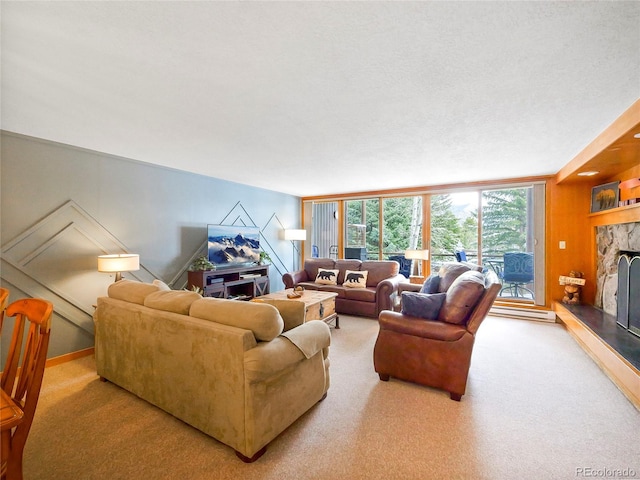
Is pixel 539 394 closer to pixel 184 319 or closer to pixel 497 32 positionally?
pixel 497 32

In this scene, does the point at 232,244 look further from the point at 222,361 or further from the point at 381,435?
the point at 381,435

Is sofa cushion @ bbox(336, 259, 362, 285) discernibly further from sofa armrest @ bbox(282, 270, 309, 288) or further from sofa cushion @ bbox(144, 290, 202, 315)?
sofa cushion @ bbox(144, 290, 202, 315)

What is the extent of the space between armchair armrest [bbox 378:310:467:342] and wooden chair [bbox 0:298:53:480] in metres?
2.28

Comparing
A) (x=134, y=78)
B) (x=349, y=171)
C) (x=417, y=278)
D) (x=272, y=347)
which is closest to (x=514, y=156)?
(x=349, y=171)

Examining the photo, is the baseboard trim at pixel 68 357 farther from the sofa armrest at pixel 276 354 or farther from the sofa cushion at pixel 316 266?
the sofa cushion at pixel 316 266

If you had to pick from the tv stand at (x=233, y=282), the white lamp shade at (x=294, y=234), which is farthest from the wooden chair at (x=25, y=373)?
the white lamp shade at (x=294, y=234)

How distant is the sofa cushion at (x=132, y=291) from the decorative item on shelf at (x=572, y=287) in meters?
5.40

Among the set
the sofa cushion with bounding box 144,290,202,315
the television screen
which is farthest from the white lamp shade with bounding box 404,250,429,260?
the sofa cushion with bounding box 144,290,202,315

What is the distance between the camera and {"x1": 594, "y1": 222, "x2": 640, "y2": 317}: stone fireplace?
3.20 metres

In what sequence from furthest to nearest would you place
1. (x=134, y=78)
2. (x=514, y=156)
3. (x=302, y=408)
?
(x=514, y=156), (x=302, y=408), (x=134, y=78)

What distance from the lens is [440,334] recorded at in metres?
2.33

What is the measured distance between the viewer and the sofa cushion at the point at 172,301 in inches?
78.9

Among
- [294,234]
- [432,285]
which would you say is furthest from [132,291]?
[294,234]

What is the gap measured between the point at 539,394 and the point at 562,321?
268 centimetres
